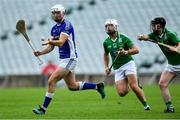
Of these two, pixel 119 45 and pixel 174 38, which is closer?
pixel 174 38

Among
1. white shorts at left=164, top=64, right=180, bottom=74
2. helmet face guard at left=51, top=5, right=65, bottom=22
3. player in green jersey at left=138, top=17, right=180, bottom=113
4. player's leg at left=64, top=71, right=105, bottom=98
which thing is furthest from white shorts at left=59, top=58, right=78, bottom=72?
white shorts at left=164, top=64, right=180, bottom=74

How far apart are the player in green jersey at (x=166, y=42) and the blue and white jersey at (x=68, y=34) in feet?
4.67

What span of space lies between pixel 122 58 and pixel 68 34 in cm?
153

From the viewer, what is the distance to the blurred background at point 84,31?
35.4 metres

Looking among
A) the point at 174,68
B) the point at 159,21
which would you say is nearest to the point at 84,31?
the point at 174,68

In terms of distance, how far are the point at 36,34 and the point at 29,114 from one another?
2451cm

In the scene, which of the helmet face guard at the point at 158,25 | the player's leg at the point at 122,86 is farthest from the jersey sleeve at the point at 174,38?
the player's leg at the point at 122,86

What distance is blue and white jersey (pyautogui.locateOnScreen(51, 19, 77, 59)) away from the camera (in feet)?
48.0

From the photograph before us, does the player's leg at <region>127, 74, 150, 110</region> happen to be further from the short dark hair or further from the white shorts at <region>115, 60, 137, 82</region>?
the short dark hair

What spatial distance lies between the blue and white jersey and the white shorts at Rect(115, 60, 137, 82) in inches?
46.0

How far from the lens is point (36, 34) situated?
38.8 meters

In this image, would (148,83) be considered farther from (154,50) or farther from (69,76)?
(69,76)

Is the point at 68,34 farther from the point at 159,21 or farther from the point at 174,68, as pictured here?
the point at 174,68

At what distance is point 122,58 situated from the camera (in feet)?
50.9
